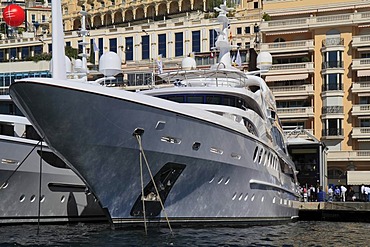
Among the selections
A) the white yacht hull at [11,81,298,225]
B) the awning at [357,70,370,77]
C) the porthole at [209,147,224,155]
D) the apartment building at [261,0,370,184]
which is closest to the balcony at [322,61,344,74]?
the apartment building at [261,0,370,184]

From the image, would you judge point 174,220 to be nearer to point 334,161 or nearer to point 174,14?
point 334,161

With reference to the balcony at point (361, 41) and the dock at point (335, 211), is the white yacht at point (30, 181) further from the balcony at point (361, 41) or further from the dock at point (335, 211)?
the balcony at point (361, 41)

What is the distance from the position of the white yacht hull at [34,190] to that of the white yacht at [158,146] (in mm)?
4179

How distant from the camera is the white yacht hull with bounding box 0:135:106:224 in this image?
24453mm

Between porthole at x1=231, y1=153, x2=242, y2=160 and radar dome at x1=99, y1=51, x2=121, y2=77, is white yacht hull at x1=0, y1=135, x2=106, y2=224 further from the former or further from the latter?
porthole at x1=231, y1=153, x2=242, y2=160

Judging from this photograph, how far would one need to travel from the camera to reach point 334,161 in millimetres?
54062

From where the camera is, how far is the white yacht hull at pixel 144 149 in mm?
19328

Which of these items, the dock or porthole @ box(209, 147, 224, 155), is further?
the dock

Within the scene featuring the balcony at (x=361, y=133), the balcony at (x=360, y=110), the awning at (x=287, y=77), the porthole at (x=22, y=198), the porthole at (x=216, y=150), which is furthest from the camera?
the awning at (x=287, y=77)

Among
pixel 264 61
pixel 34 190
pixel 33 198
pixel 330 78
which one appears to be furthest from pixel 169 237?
pixel 330 78

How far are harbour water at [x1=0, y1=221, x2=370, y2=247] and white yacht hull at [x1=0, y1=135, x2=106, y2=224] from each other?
0.64 metres

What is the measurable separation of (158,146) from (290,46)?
39022 mm

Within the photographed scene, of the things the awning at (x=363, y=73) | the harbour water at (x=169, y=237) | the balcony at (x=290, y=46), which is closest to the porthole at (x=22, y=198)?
the harbour water at (x=169, y=237)

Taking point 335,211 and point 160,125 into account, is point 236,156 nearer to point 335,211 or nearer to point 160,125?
point 160,125
